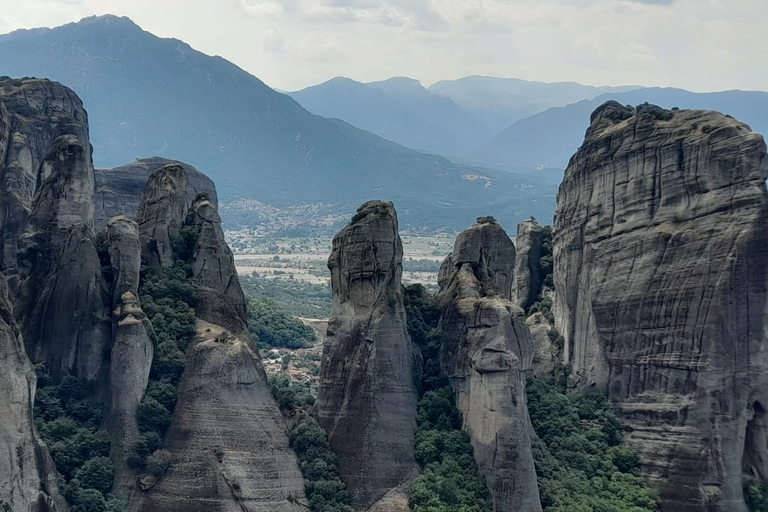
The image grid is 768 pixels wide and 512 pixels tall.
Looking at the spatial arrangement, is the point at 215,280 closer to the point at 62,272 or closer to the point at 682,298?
the point at 62,272

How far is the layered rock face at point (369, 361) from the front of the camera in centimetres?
3797

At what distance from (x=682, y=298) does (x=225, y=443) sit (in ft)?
70.9

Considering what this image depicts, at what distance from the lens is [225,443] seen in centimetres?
3634

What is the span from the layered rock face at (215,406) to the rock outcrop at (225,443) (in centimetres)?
4

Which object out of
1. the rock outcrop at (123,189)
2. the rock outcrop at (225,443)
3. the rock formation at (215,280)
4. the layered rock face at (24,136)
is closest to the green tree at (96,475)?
the rock outcrop at (225,443)

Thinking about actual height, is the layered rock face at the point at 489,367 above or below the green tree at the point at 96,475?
above

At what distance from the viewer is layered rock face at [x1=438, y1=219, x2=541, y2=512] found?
36.7 meters

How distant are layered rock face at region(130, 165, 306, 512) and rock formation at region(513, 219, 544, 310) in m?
19.5

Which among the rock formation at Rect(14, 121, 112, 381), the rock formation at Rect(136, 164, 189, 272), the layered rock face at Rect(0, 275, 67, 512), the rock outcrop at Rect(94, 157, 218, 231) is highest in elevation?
the rock outcrop at Rect(94, 157, 218, 231)

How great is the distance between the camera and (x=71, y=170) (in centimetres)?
4300

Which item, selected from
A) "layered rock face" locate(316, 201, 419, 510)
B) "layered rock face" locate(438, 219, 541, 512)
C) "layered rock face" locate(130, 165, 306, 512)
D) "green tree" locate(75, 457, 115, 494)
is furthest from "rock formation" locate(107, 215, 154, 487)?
"layered rock face" locate(438, 219, 541, 512)

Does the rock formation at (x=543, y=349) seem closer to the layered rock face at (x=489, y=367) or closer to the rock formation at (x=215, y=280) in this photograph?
the layered rock face at (x=489, y=367)

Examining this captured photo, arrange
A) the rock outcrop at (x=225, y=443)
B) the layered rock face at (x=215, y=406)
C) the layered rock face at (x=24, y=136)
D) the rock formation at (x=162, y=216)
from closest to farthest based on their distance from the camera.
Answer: the rock outcrop at (x=225, y=443) < the layered rock face at (x=215, y=406) < the rock formation at (x=162, y=216) < the layered rock face at (x=24, y=136)

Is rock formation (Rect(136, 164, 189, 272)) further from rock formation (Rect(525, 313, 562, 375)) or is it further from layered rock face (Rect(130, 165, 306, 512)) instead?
rock formation (Rect(525, 313, 562, 375))
